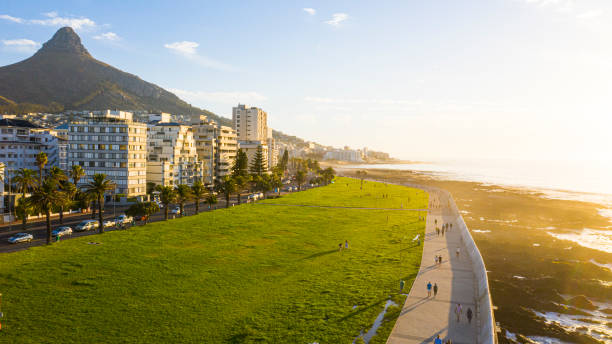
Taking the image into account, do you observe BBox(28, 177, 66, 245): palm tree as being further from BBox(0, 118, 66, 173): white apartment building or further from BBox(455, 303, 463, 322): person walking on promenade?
BBox(0, 118, 66, 173): white apartment building

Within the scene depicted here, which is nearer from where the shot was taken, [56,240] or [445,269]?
[445,269]

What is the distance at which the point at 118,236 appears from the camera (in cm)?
5141

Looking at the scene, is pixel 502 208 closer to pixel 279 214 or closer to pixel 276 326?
pixel 279 214

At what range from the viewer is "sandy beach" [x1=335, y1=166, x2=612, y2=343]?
103 ft

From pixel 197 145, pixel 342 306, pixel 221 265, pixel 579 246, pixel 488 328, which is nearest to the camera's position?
pixel 488 328

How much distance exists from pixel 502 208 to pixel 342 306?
8582cm

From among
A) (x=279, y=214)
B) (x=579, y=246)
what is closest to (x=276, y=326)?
(x=279, y=214)

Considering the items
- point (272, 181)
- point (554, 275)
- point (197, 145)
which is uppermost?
point (197, 145)

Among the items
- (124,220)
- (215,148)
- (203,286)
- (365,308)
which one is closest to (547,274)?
(365,308)

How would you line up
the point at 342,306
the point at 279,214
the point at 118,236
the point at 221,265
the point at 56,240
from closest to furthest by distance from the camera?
the point at 342,306 → the point at 221,265 → the point at 56,240 → the point at 118,236 → the point at 279,214

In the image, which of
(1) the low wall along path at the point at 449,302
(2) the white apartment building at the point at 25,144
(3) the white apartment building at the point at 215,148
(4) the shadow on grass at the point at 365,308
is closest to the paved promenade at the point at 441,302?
(1) the low wall along path at the point at 449,302

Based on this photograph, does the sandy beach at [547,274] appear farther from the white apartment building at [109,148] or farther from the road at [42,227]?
the white apartment building at [109,148]

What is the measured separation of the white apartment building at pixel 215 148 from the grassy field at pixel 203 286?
60188mm

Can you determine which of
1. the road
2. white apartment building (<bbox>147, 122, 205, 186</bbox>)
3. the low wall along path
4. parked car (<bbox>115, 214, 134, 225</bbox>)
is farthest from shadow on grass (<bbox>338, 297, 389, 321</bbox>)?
white apartment building (<bbox>147, 122, 205, 186</bbox>)
